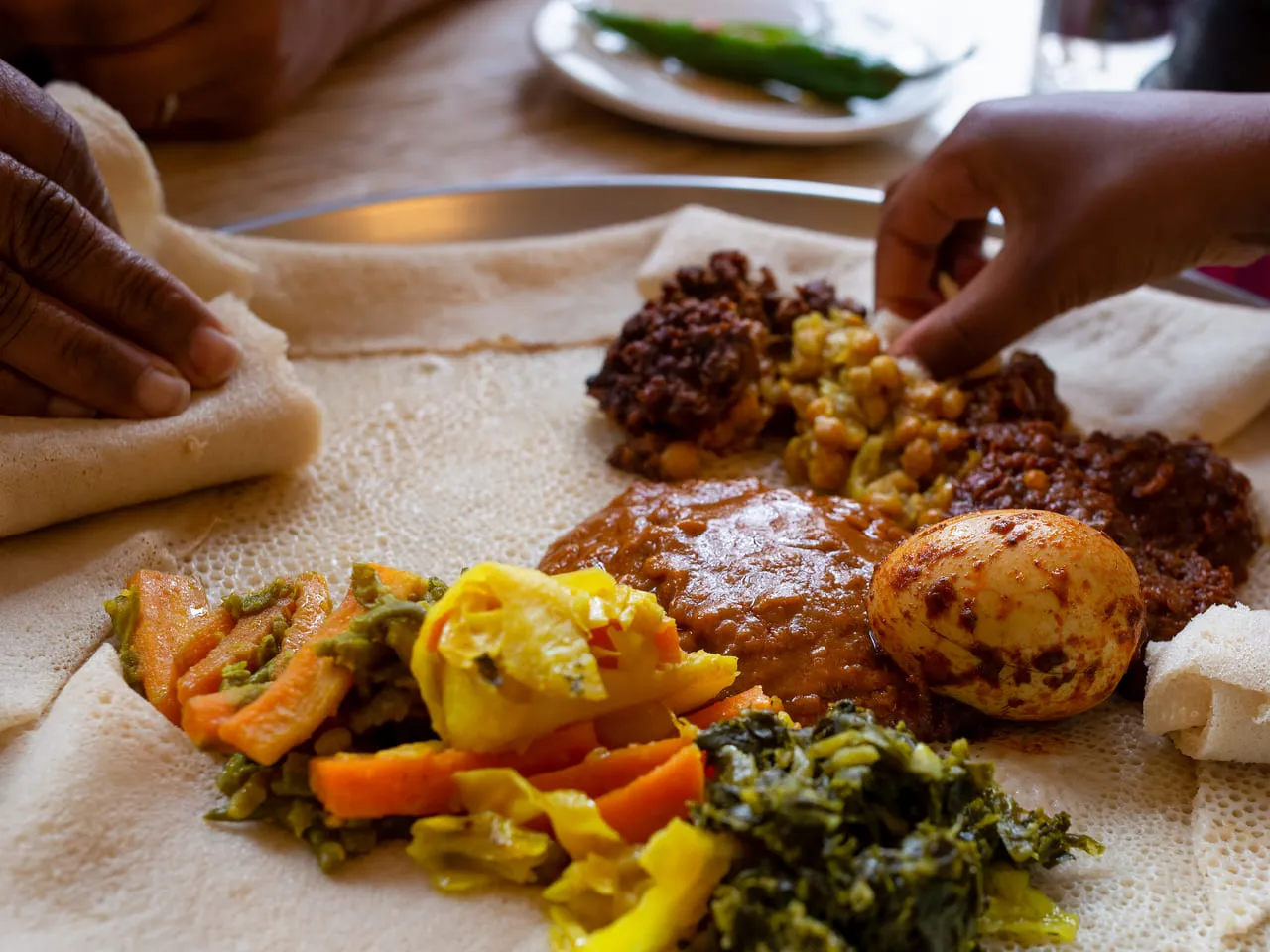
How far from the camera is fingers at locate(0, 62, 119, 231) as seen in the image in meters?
2.55

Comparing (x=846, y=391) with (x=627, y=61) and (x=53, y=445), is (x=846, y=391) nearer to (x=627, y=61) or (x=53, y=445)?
(x=53, y=445)

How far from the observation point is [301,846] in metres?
1.96

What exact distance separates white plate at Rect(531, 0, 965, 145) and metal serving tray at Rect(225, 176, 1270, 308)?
59 centimetres

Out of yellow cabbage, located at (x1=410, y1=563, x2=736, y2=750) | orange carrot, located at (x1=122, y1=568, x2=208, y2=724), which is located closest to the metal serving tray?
orange carrot, located at (x1=122, y1=568, x2=208, y2=724)

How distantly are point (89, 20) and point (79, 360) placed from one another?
208cm

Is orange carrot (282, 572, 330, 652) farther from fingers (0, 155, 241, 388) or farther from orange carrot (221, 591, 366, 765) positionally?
fingers (0, 155, 241, 388)

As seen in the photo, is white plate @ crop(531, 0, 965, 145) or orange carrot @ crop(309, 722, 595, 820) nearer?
orange carrot @ crop(309, 722, 595, 820)

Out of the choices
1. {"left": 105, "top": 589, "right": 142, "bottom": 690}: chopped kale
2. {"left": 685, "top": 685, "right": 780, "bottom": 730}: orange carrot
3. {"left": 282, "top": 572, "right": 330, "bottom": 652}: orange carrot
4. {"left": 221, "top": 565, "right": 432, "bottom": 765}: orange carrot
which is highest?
{"left": 221, "top": 565, "right": 432, "bottom": 765}: orange carrot

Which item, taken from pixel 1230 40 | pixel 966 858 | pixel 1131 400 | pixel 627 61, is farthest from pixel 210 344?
pixel 1230 40

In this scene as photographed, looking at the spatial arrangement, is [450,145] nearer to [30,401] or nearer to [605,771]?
[30,401]

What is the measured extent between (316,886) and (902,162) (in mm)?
3836

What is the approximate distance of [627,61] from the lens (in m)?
5.07

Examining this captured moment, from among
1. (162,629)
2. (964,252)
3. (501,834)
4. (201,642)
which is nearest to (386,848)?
(501,834)

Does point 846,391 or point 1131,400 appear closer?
point 846,391
